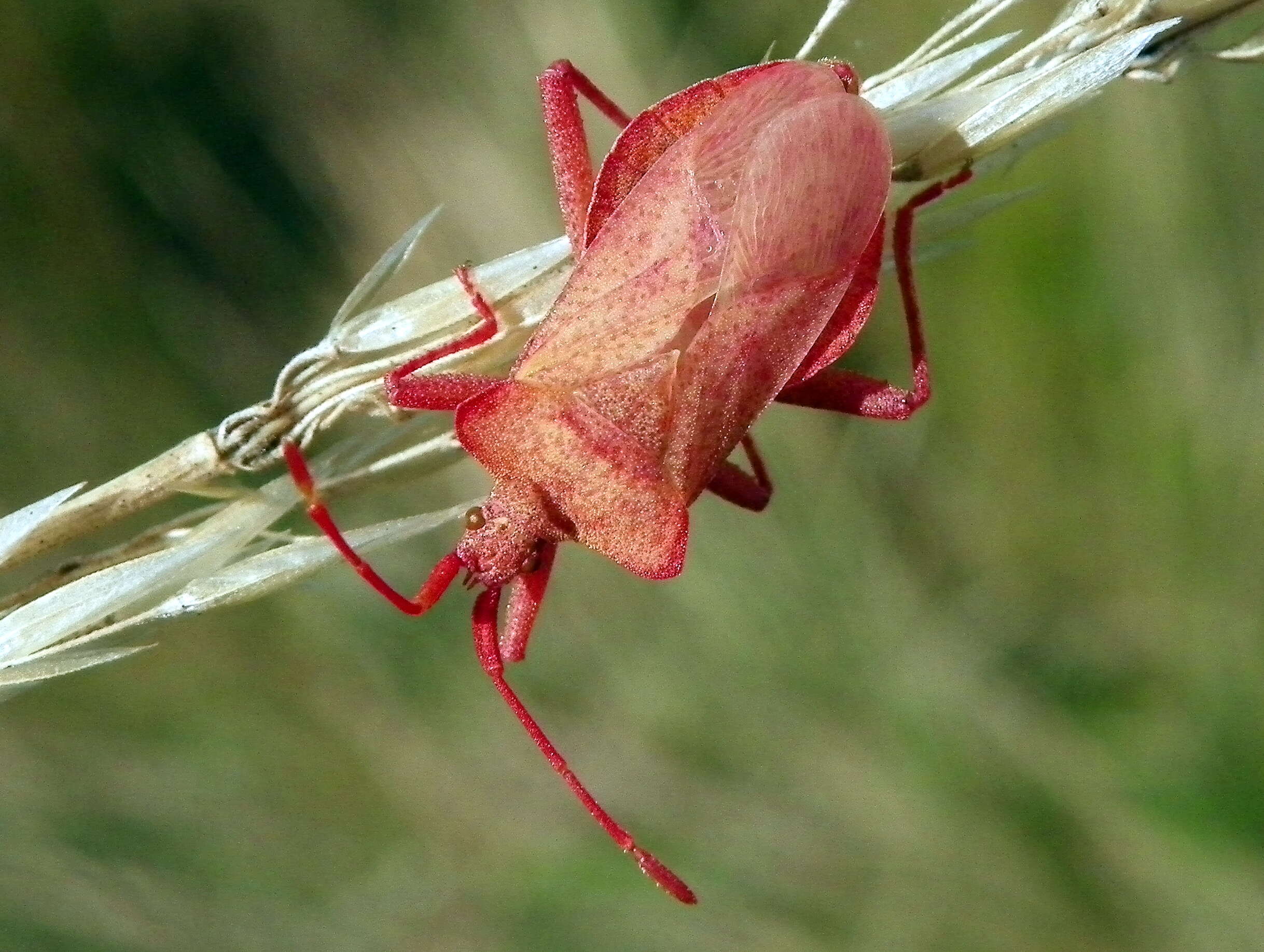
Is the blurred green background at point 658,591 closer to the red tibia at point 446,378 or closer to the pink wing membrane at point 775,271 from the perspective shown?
the pink wing membrane at point 775,271

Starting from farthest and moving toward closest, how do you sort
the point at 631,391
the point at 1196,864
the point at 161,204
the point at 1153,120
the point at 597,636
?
the point at 161,204 → the point at 597,636 → the point at 1153,120 → the point at 1196,864 → the point at 631,391

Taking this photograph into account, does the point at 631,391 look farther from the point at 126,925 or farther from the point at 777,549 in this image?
the point at 126,925

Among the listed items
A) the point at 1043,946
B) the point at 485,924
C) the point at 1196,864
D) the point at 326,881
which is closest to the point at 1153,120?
the point at 1196,864

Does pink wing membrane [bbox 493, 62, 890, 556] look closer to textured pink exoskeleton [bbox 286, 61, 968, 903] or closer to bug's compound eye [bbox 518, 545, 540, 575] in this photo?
textured pink exoskeleton [bbox 286, 61, 968, 903]

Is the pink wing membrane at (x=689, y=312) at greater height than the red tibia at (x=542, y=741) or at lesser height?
greater

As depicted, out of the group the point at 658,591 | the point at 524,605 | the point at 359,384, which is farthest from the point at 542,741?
the point at 658,591

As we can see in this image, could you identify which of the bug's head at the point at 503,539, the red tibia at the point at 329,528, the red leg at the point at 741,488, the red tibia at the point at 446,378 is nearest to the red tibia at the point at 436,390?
the red tibia at the point at 446,378

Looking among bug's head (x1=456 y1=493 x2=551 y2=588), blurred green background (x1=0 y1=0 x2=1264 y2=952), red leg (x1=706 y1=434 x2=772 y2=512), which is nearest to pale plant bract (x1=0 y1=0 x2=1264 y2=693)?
bug's head (x1=456 y1=493 x2=551 y2=588)

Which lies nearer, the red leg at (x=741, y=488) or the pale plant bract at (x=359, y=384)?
the pale plant bract at (x=359, y=384)
